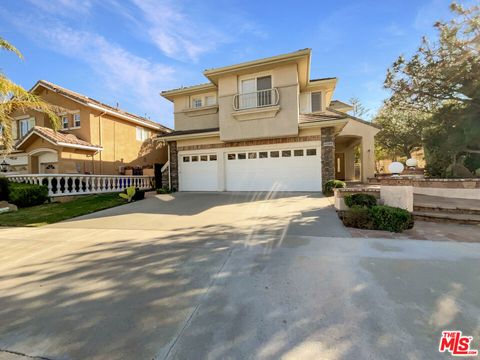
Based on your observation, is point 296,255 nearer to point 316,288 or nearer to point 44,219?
point 316,288

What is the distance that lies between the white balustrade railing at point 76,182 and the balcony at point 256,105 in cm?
862

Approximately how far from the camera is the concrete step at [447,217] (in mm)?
6184

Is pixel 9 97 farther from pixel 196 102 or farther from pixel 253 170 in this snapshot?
pixel 253 170

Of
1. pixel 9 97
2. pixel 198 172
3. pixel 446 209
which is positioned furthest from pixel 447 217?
pixel 9 97

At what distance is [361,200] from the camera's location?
22.0 feet

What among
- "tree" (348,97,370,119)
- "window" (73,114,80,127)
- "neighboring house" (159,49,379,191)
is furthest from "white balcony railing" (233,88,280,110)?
"tree" (348,97,370,119)

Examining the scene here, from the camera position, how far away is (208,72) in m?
12.3

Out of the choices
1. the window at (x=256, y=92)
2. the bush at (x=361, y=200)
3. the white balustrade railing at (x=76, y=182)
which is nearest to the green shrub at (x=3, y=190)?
the white balustrade railing at (x=76, y=182)

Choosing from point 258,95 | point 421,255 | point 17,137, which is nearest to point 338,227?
point 421,255

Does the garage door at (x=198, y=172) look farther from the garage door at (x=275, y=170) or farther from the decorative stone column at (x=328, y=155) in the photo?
the decorative stone column at (x=328, y=155)

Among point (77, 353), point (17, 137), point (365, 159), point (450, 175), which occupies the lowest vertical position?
point (77, 353)

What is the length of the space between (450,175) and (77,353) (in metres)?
16.5

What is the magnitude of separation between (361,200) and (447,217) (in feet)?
7.46

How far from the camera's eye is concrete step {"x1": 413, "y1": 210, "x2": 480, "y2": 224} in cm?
618
